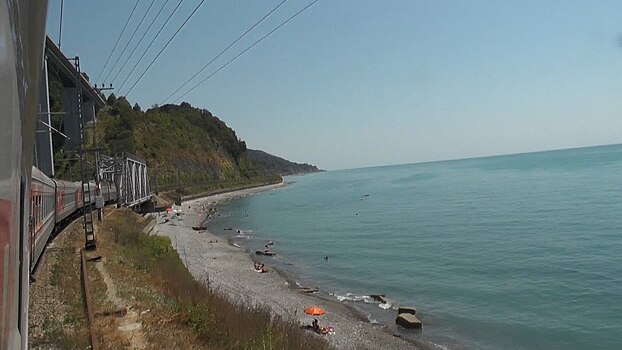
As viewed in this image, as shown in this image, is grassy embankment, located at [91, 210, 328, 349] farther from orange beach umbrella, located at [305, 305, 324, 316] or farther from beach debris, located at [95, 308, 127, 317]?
orange beach umbrella, located at [305, 305, 324, 316]

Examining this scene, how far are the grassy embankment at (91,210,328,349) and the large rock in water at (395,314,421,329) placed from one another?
7610 mm

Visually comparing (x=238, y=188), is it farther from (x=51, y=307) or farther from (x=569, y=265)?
(x=51, y=307)

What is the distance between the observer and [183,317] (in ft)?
38.8

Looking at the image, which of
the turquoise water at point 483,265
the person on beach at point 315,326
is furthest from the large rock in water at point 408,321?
the person on beach at point 315,326

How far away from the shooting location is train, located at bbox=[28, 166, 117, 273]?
12059mm

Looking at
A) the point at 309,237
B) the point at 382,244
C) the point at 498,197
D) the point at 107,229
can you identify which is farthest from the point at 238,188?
the point at 107,229

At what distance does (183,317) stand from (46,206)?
24.4ft

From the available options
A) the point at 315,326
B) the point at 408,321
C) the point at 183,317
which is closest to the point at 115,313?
the point at 183,317

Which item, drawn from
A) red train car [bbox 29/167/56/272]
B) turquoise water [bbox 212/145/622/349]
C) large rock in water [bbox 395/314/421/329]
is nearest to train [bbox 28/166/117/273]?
red train car [bbox 29/167/56/272]

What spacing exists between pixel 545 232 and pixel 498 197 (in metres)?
34.6

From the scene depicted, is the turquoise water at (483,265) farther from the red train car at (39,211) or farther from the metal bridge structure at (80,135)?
the red train car at (39,211)

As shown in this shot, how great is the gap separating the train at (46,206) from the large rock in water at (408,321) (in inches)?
522

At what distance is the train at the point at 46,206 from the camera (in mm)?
12059

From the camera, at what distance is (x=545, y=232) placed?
144 feet
